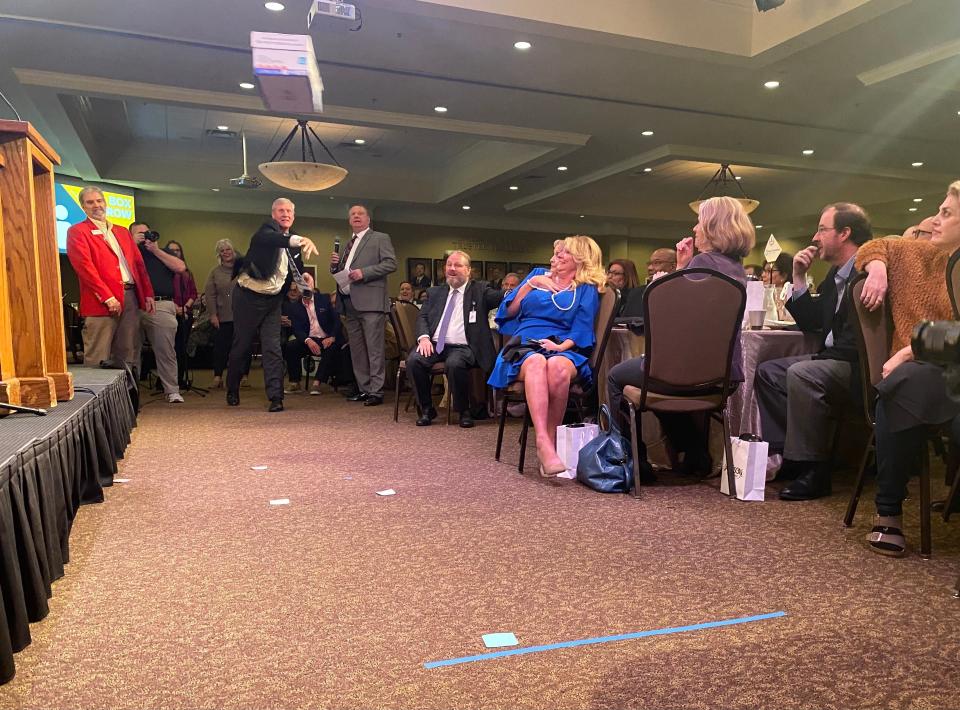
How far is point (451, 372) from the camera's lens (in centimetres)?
449

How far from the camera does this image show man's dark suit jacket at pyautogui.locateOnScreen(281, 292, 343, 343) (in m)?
7.21

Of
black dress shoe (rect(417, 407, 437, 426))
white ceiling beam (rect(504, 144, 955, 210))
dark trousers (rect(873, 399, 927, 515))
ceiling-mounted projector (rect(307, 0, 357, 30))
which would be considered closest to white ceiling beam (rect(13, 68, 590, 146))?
white ceiling beam (rect(504, 144, 955, 210))

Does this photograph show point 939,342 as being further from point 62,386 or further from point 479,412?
point 479,412

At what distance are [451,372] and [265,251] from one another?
1711 millimetres

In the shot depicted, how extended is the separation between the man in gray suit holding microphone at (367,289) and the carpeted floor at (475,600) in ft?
8.82

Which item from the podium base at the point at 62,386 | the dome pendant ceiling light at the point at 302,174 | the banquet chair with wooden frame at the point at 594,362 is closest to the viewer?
the podium base at the point at 62,386

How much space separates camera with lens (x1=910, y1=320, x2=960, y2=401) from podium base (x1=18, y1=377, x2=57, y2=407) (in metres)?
2.35

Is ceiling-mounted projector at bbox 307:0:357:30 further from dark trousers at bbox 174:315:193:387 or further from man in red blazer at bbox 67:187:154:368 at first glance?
dark trousers at bbox 174:315:193:387

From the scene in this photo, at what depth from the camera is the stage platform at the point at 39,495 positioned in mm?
1338

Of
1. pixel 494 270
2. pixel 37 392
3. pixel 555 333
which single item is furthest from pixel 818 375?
pixel 494 270

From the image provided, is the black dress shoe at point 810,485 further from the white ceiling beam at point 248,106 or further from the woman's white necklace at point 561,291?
the white ceiling beam at point 248,106

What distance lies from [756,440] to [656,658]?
4.95 feet

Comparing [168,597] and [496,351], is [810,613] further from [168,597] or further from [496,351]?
[496,351]

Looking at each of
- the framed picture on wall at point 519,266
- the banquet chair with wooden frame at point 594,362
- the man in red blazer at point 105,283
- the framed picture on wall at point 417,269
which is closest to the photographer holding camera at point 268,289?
the man in red blazer at point 105,283
